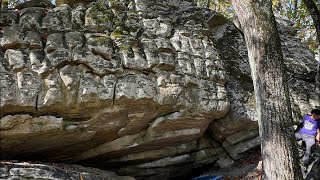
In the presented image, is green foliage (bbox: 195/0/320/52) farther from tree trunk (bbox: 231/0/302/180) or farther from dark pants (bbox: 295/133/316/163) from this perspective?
tree trunk (bbox: 231/0/302/180)

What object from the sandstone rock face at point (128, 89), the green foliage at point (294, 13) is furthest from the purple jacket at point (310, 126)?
the green foliage at point (294, 13)

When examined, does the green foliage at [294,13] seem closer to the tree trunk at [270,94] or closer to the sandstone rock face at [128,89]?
the sandstone rock face at [128,89]

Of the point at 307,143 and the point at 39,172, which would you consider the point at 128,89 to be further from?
the point at 307,143

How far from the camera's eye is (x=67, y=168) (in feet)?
24.7

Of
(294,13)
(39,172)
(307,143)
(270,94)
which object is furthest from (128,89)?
(294,13)

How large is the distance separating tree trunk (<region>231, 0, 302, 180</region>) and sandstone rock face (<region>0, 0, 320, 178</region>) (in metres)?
2.26

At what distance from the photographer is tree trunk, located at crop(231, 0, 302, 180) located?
597 centimetres

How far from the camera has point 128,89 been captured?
753 cm

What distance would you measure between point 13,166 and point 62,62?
2.29 metres

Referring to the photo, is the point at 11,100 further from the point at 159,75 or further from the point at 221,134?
the point at 221,134

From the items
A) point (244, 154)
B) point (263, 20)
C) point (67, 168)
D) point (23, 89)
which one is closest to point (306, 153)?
point (244, 154)

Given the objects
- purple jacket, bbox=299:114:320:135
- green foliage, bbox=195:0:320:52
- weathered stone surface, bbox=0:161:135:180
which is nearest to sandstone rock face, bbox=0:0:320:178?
weathered stone surface, bbox=0:161:135:180

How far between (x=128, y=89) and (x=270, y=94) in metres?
3.01

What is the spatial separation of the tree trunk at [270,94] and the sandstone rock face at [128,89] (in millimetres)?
2264
